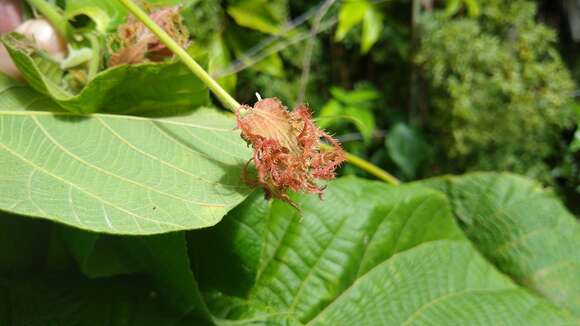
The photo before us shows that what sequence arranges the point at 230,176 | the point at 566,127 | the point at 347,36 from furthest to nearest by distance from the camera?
the point at 347,36
the point at 566,127
the point at 230,176

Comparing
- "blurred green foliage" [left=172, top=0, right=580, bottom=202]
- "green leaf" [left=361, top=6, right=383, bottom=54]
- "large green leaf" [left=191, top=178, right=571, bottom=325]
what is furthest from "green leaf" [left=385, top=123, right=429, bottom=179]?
"large green leaf" [left=191, top=178, right=571, bottom=325]

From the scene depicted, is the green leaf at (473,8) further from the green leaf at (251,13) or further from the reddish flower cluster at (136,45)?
the reddish flower cluster at (136,45)

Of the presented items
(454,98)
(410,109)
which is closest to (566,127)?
(454,98)

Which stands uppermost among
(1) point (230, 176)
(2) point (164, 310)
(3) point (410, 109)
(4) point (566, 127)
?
(1) point (230, 176)

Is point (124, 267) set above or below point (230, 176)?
below

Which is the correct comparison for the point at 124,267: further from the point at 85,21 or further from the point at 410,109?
the point at 410,109

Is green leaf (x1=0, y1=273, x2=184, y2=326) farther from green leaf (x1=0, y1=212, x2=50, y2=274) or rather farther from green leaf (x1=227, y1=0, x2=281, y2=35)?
green leaf (x1=227, y1=0, x2=281, y2=35)
